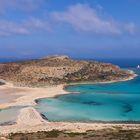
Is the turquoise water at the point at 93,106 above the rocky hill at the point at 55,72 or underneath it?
underneath

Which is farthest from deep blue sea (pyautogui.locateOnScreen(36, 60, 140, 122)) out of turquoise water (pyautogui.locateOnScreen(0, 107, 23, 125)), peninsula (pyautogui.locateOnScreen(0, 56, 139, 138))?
turquoise water (pyautogui.locateOnScreen(0, 107, 23, 125))

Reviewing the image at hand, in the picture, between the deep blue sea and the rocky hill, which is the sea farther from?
the rocky hill

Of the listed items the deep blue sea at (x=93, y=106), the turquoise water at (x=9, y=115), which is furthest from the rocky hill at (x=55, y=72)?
the turquoise water at (x=9, y=115)

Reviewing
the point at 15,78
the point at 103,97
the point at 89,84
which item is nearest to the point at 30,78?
the point at 15,78

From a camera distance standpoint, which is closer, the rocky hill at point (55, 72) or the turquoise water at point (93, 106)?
the turquoise water at point (93, 106)

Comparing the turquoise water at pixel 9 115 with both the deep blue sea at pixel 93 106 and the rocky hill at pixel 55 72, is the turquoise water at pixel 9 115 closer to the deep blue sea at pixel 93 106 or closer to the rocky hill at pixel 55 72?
the deep blue sea at pixel 93 106

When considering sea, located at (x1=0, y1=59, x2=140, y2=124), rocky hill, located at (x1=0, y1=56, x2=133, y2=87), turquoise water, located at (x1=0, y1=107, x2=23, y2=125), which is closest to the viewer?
turquoise water, located at (x1=0, y1=107, x2=23, y2=125)

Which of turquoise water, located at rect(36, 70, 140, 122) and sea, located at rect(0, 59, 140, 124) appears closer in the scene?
sea, located at rect(0, 59, 140, 124)
